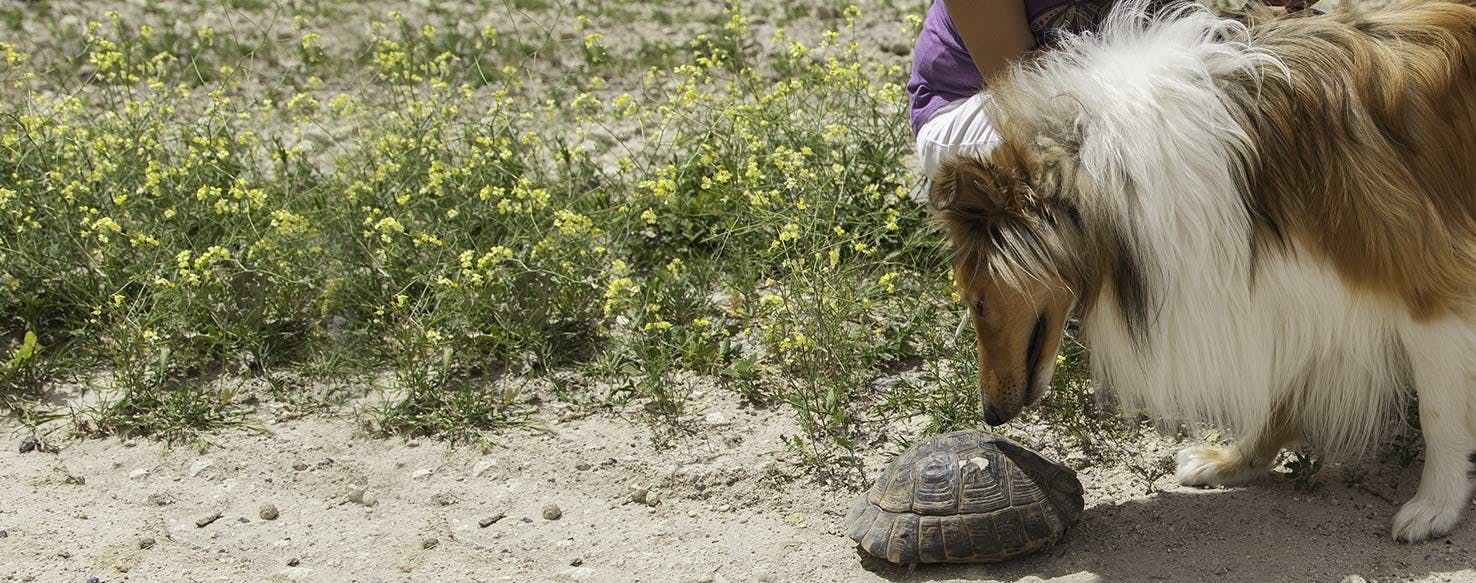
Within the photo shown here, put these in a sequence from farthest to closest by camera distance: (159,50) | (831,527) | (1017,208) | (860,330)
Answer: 1. (159,50)
2. (860,330)
3. (831,527)
4. (1017,208)

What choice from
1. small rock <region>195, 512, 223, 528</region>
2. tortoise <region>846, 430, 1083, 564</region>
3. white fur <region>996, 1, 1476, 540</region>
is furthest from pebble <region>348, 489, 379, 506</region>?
white fur <region>996, 1, 1476, 540</region>

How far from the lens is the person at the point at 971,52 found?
12.3ft

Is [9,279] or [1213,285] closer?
[1213,285]

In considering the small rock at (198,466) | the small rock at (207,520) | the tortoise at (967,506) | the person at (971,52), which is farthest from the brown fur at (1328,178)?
the small rock at (198,466)

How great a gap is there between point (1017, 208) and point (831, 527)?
1116 millimetres


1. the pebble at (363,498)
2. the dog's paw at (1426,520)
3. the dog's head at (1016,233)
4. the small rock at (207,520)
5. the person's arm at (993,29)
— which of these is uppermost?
the person's arm at (993,29)

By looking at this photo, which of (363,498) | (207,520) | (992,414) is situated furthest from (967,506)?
(207,520)

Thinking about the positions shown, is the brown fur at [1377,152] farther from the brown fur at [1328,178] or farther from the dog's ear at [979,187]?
the dog's ear at [979,187]

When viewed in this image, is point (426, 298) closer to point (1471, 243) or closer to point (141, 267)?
point (141, 267)

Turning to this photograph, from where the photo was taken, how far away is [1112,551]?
3564 millimetres

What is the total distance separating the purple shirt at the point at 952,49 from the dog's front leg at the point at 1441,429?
1.17 m

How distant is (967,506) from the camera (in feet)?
11.3

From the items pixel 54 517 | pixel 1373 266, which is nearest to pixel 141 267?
pixel 54 517

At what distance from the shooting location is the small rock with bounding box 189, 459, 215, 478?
4266mm
